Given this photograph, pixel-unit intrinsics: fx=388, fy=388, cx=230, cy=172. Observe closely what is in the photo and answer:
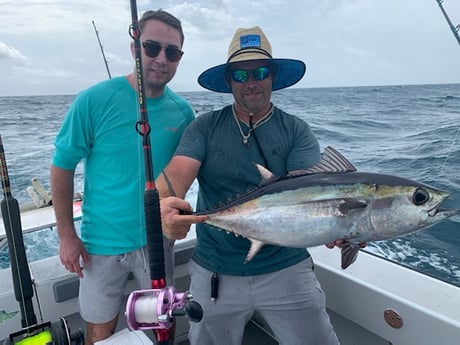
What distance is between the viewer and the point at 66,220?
7.56 ft

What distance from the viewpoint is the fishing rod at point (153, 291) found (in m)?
1.59

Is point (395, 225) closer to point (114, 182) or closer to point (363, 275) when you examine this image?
point (363, 275)

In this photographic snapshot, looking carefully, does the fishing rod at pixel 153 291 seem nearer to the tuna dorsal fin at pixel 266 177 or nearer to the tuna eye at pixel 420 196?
the tuna dorsal fin at pixel 266 177

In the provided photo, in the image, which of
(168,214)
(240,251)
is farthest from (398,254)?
(168,214)

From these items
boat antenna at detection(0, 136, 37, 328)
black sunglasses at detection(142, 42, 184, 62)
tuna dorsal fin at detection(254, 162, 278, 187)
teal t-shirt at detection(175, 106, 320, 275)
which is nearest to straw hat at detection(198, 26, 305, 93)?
black sunglasses at detection(142, 42, 184, 62)

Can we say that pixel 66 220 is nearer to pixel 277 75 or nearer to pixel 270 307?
pixel 270 307

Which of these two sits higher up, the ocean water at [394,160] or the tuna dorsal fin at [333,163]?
the tuna dorsal fin at [333,163]

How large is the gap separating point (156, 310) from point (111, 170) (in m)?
0.98

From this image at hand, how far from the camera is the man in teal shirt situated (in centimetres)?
224

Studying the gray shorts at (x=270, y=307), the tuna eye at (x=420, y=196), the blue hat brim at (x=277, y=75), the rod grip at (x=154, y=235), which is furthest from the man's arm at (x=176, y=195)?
the tuna eye at (x=420, y=196)

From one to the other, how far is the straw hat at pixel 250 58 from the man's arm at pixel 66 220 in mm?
1027

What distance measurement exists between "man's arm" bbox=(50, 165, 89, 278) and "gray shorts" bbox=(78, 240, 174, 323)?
0.26 ft

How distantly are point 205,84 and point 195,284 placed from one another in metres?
1.27

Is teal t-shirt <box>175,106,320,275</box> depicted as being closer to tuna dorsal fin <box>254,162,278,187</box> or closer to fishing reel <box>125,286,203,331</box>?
tuna dorsal fin <box>254,162,278,187</box>
